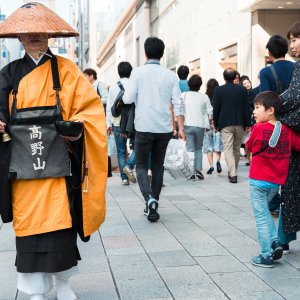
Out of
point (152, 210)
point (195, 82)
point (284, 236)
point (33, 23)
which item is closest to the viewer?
point (33, 23)

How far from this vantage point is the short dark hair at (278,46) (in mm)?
6000

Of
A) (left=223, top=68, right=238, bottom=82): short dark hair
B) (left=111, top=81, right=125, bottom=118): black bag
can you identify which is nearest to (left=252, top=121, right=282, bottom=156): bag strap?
(left=111, top=81, right=125, bottom=118): black bag

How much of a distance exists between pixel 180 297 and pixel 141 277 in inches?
19.6

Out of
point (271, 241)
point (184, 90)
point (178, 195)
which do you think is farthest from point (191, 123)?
point (271, 241)

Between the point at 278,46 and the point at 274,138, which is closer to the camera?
the point at 274,138

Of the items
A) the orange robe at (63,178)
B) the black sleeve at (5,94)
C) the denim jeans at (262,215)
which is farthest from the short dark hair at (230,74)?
the black sleeve at (5,94)

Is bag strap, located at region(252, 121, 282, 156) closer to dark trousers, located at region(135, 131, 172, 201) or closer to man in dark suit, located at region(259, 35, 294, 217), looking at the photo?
man in dark suit, located at region(259, 35, 294, 217)

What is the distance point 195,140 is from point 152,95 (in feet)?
12.2

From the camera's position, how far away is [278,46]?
604 centimetres

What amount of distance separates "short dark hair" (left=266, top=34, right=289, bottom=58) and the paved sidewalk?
5.53ft

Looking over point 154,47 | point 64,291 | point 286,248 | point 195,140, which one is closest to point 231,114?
point 195,140

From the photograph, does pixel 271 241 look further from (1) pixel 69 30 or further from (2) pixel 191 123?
(2) pixel 191 123

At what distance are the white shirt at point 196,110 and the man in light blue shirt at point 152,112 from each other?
10.6ft

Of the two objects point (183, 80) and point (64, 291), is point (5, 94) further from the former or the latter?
point (183, 80)
